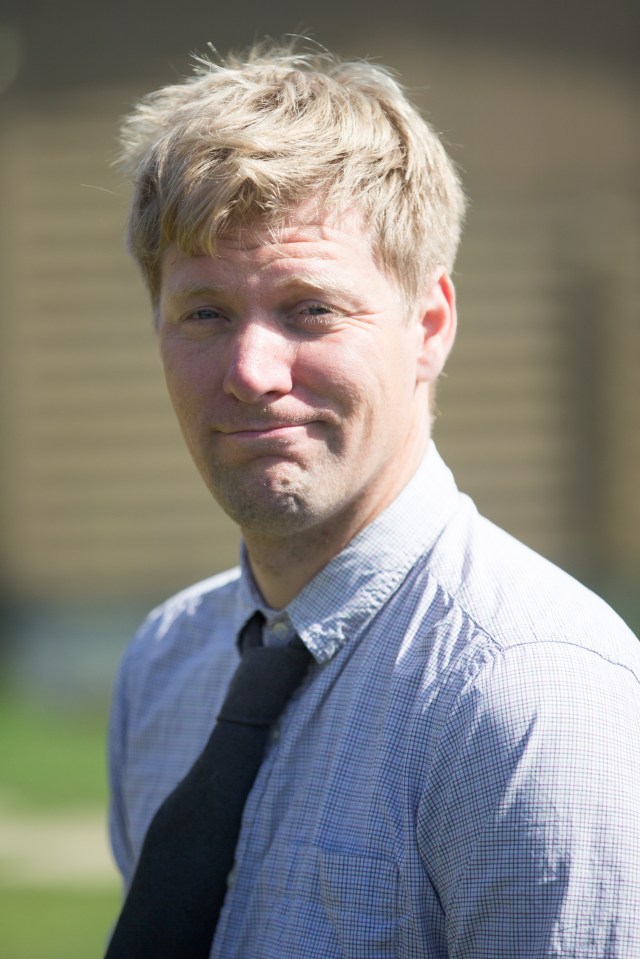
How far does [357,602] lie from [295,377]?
1.27 ft

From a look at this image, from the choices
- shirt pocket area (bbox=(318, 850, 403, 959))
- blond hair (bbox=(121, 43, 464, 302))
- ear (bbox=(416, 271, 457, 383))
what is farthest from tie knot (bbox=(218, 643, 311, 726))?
blond hair (bbox=(121, 43, 464, 302))

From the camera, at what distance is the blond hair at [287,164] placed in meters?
1.96

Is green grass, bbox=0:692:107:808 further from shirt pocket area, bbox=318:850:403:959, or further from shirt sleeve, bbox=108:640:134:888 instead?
shirt pocket area, bbox=318:850:403:959

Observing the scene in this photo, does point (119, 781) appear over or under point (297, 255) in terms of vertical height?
under

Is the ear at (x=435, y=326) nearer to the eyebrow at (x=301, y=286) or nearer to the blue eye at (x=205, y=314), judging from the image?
the eyebrow at (x=301, y=286)

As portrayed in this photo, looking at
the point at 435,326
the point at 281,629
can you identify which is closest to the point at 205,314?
the point at 435,326

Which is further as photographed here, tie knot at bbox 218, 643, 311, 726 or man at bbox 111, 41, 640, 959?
tie knot at bbox 218, 643, 311, 726

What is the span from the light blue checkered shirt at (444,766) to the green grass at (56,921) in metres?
2.66

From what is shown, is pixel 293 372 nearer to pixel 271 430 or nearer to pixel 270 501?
pixel 271 430

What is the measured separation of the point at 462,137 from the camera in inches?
336

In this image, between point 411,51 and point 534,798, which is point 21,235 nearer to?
point 411,51

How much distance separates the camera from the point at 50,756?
6531mm

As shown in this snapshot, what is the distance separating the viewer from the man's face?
1.94 meters

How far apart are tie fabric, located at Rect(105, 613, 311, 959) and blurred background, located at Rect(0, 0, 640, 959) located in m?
6.61
